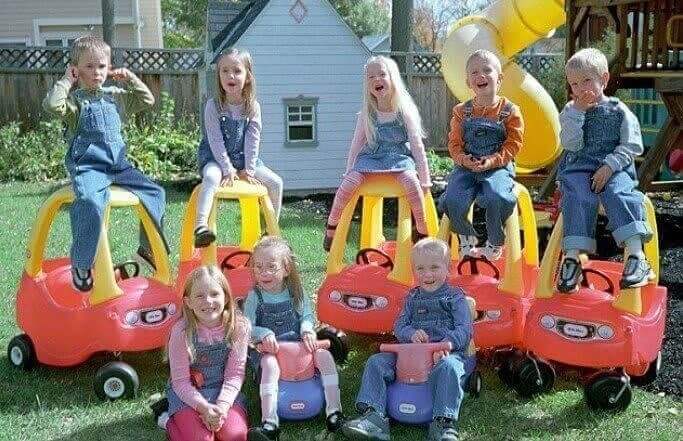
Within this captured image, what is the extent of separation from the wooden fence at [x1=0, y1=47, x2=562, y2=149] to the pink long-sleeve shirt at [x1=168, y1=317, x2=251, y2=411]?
1131 cm

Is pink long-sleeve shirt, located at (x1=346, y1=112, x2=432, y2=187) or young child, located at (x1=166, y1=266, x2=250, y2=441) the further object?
pink long-sleeve shirt, located at (x1=346, y1=112, x2=432, y2=187)

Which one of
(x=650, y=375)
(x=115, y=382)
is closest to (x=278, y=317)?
(x=115, y=382)

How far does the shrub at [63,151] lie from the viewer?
1320 cm

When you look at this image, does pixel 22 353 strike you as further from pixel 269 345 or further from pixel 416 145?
pixel 416 145

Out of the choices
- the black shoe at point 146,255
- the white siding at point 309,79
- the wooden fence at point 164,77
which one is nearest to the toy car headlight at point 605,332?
the black shoe at point 146,255

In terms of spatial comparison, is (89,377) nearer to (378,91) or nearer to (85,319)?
(85,319)

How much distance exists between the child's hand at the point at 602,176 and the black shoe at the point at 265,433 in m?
1.86

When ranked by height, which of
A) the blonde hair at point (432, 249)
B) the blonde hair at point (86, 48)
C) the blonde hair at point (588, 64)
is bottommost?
the blonde hair at point (432, 249)

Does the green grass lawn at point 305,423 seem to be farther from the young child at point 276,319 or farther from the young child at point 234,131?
the young child at point 234,131

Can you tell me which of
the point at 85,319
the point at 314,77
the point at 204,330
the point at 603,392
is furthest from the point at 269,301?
the point at 314,77

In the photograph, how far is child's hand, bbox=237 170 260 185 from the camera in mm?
4777

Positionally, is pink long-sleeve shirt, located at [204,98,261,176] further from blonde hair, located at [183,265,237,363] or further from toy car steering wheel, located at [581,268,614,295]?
toy car steering wheel, located at [581,268,614,295]

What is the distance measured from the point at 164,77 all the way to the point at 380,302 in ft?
37.0

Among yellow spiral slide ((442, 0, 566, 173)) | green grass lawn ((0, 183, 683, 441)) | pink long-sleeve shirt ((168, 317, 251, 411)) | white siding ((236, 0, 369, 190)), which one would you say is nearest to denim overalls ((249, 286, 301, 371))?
pink long-sleeve shirt ((168, 317, 251, 411))
